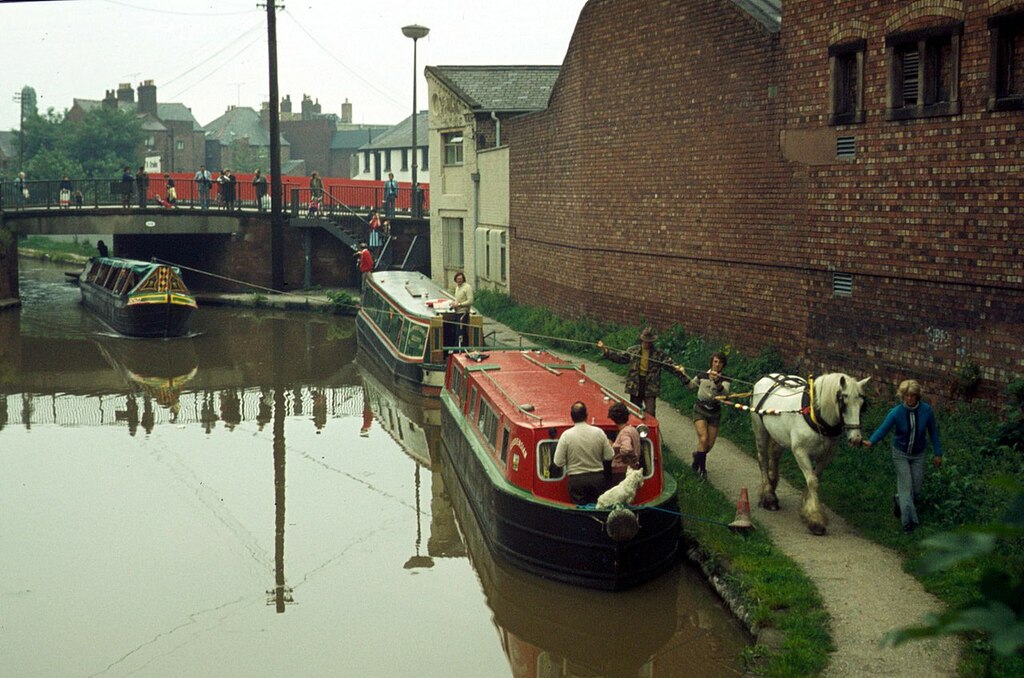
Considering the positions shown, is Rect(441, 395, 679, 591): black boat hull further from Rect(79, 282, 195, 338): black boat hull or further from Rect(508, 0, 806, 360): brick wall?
Rect(79, 282, 195, 338): black boat hull

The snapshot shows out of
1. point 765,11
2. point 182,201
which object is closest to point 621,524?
point 765,11

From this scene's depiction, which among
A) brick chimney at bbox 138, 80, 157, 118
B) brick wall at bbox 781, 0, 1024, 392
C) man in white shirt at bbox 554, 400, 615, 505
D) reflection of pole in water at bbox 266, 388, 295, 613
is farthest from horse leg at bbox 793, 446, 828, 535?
brick chimney at bbox 138, 80, 157, 118

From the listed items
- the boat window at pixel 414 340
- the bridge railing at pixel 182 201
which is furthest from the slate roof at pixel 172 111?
the boat window at pixel 414 340

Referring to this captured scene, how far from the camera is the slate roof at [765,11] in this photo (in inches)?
627

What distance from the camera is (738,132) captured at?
16391 millimetres

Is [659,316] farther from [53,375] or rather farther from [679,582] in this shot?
[53,375]

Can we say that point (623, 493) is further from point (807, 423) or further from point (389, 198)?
point (389, 198)

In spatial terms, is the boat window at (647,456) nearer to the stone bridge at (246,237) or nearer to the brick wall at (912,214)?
the brick wall at (912,214)

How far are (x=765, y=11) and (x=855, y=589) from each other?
34.1 feet

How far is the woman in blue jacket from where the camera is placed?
32.2ft

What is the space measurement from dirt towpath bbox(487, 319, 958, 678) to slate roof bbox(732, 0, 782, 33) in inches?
258

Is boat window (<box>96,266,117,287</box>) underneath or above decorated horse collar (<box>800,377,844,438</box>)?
above

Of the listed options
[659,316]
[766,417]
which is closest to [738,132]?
[659,316]

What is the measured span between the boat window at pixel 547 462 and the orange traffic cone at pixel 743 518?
1620mm
